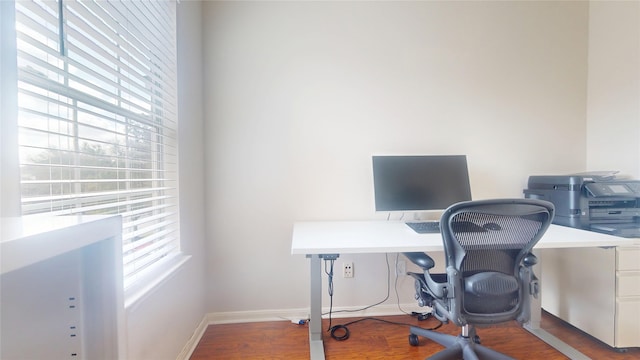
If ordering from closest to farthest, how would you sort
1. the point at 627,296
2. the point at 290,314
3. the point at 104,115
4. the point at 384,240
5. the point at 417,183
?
the point at 104,115, the point at 384,240, the point at 627,296, the point at 417,183, the point at 290,314

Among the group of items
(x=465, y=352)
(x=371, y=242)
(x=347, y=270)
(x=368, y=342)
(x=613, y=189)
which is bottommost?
(x=368, y=342)

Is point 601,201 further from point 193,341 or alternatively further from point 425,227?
point 193,341

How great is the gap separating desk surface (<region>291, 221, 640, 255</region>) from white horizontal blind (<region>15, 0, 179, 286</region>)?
2.48 feet

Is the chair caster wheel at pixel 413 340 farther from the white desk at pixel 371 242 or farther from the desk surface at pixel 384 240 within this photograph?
the desk surface at pixel 384 240

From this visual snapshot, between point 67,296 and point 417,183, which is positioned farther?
point 417,183

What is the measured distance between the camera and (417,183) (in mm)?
1770

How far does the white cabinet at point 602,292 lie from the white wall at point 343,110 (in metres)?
0.62

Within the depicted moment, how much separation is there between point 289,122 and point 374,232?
103 centimetres

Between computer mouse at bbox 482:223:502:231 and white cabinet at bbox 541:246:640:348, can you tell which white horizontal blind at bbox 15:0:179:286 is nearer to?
computer mouse at bbox 482:223:502:231

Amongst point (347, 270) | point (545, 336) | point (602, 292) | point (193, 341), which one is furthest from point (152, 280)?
point (602, 292)

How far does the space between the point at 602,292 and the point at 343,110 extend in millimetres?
2084

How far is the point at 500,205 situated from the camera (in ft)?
3.68

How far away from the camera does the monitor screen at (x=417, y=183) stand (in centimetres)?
175

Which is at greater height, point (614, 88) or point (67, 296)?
point (614, 88)
